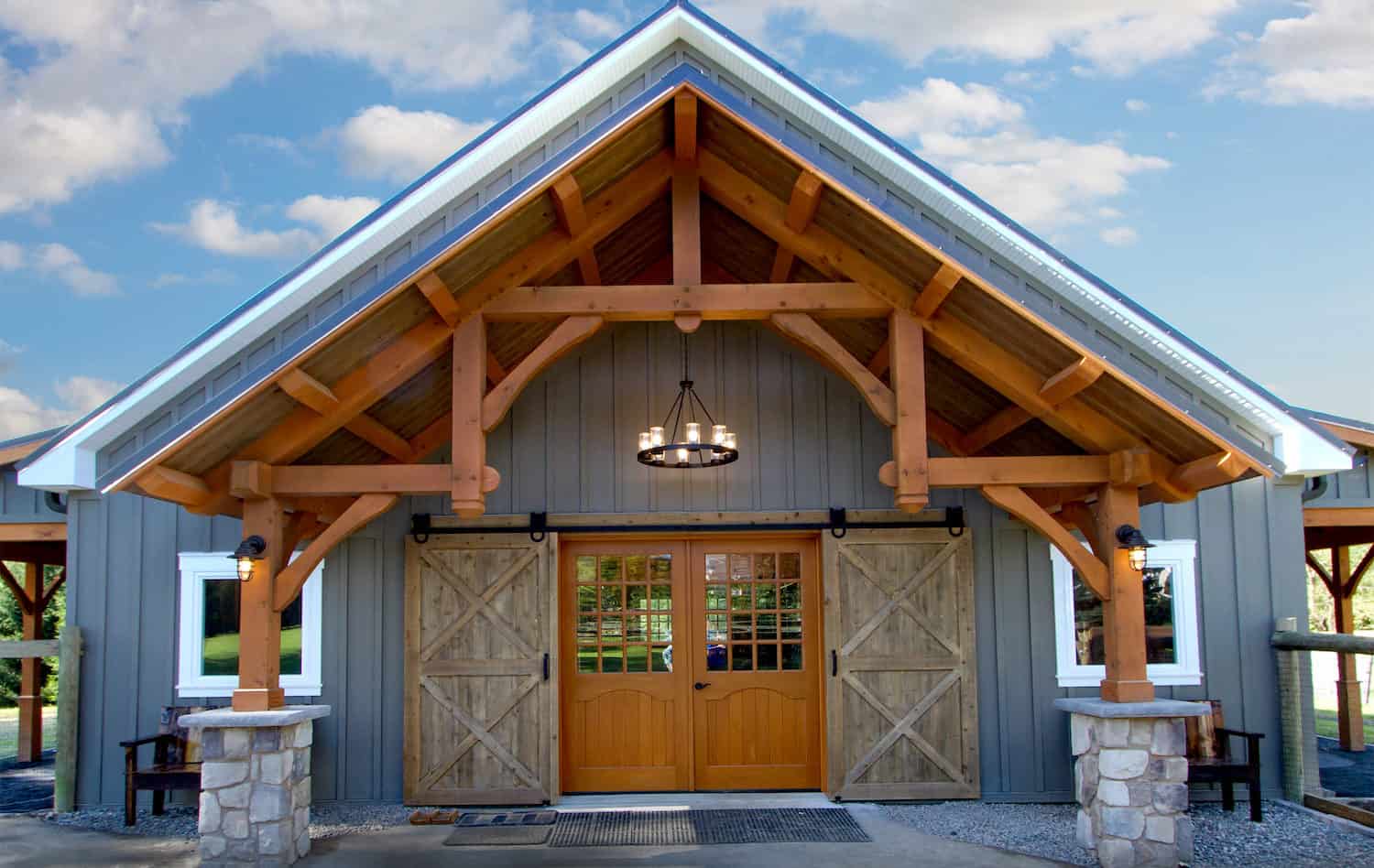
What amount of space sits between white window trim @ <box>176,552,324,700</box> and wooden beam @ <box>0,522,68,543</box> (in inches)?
42.0

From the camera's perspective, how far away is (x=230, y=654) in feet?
26.3

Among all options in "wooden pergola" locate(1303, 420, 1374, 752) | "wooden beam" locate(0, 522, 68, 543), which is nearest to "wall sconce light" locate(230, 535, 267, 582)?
"wooden beam" locate(0, 522, 68, 543)

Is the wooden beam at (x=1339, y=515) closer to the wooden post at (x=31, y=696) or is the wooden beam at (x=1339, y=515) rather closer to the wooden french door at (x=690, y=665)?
the wooden french door at (x=690, y=665)

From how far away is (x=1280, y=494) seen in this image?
26.6 feet

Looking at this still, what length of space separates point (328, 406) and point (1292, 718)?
262 inches

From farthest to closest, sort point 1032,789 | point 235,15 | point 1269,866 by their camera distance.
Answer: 1. point 235,15
2. point 1032,789
3. point 1269,866

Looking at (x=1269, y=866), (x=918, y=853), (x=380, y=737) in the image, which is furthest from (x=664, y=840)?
(x=1269, y=866)

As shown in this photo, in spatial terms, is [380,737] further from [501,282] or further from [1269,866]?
[1269,866]

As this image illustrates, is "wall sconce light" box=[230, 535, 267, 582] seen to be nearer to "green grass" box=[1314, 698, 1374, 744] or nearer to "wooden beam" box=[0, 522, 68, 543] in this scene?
"wooden beam" box=[0, 522, 68, 543]

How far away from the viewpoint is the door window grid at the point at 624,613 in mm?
8117

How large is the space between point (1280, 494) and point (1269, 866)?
2.89 metres

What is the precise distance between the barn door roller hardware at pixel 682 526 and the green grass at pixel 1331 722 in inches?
244

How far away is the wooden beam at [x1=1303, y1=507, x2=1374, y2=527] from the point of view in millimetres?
8320

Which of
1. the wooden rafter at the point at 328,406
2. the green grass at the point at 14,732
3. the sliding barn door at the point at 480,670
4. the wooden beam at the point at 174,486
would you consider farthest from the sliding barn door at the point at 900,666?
the green grass at the point at 14,732
